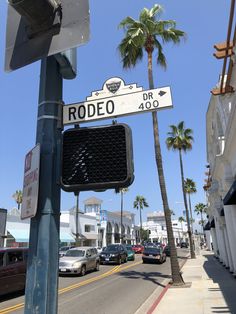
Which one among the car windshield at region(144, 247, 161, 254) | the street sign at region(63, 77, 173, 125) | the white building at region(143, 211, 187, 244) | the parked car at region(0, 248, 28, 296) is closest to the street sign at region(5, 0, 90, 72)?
the street sign at region(63, 77, 173, 125)

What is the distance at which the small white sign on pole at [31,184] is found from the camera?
102 inches

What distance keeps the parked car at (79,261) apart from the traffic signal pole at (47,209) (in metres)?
19.3

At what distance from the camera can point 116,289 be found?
A: 593 inches

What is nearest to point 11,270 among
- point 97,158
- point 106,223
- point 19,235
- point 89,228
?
point 97,158

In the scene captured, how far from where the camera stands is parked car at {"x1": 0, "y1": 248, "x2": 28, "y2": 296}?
41.3 feet

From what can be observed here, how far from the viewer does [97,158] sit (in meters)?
2.66

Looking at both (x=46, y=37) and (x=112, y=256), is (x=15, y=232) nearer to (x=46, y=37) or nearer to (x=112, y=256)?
(x=112, y=256)

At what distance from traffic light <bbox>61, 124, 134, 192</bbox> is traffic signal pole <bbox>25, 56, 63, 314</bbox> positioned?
104mm

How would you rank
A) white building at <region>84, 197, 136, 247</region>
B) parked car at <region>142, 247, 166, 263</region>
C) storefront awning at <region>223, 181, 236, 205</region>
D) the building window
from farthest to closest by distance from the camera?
white building at <region>84, 197, 136, 247</region> < the building window < parked car at <region>142, 247, 166, 263</region> < storefront awning at <region>223, 181, 236, 205</region>

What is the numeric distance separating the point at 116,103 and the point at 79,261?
65.9 feet

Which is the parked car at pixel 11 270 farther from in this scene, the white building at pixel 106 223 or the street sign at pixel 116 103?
the white building at pixel 106 223

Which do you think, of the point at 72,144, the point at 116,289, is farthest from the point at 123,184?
the point at 116,289

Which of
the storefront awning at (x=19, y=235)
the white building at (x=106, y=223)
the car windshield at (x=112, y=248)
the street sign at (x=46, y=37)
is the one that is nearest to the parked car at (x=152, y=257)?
the car windshield at (x=112, y=248)

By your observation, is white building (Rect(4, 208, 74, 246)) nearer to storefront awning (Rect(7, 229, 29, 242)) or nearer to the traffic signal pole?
storefront awning (Rect(7, 229, 29, 242))
